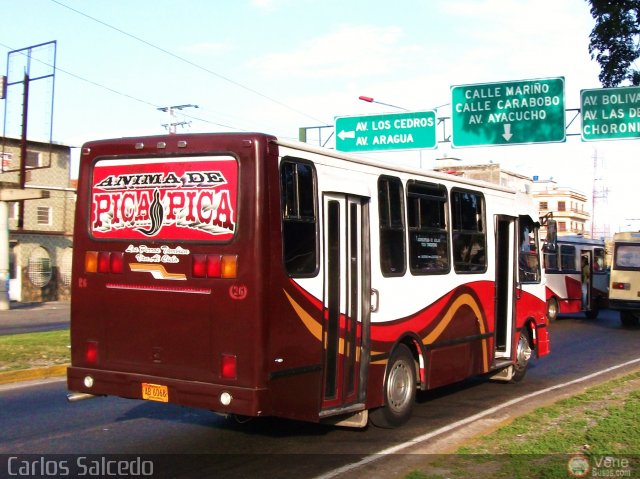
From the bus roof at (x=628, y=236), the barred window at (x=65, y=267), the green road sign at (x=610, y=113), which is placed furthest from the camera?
the barred window at (x=65, y=267)

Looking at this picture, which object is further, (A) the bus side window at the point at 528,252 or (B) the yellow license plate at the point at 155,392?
(A) the bus side window at the point at 528,252

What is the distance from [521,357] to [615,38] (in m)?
7.74

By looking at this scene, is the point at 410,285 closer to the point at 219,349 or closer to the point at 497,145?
the point at 219,349

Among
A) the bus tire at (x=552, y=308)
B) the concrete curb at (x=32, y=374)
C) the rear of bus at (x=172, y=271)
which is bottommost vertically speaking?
the concrete curb at (x=32, y=374)

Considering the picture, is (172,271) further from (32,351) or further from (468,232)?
(32,351)

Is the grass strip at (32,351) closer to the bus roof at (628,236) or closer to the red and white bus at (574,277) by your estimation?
the red and white bus at (574,277)

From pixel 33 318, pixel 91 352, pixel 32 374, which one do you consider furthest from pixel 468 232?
pixel 33 318

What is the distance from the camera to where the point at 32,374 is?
1168cm

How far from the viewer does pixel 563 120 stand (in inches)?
801

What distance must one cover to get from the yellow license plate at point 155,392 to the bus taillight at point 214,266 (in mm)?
1052

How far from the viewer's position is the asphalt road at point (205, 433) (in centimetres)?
704

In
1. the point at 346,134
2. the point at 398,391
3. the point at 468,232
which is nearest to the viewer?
the point at 398,391

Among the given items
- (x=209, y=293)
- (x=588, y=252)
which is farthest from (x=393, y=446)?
(x=588, y=252)

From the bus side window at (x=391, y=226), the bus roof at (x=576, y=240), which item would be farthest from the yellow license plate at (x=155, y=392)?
the bus roof at (x=576, y=240)
